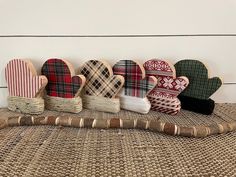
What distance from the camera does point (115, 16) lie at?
28.8 inches

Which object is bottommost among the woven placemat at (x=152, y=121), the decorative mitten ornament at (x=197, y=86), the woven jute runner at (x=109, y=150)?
the woven jute runner at (x=109, y=150)

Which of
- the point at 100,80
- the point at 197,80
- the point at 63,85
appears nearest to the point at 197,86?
the point at 197,80

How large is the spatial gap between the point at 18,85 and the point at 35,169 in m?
0.34

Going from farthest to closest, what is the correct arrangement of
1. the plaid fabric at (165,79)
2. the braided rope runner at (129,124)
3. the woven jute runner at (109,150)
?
the plaid fabric at (165,79) → the braided rope runner at (129,124) → the woven jute runner at (109,150)

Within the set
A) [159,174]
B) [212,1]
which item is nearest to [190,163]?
[159,174]

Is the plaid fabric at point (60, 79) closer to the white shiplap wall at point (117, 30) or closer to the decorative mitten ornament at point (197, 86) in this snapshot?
the white shiplap wall at point (117, 30)

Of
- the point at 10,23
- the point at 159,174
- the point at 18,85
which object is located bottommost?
the point at 159,174

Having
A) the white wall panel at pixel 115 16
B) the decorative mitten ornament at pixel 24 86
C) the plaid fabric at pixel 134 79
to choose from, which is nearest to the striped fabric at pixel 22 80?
the decorative mitten ornament at pixel 24 86

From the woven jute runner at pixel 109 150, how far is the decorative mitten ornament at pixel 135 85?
71mm

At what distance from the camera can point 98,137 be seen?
57cm

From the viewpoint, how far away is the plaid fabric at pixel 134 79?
2.25 feet

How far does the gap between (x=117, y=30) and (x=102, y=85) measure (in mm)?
181

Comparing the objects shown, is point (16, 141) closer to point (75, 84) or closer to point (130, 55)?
point (75, 84)

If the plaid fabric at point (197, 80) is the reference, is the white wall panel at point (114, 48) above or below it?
above
